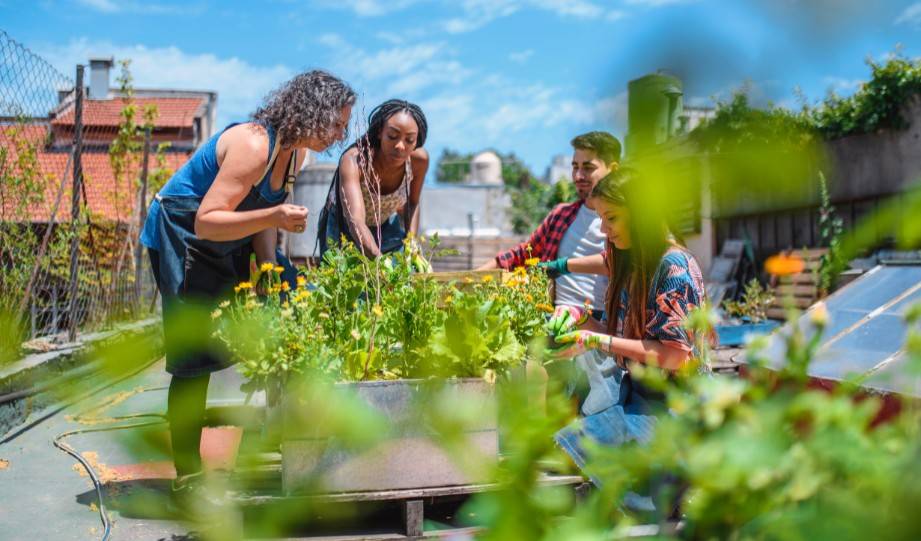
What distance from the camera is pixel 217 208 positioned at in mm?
2564

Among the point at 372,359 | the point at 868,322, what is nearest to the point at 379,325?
the point at 372,359

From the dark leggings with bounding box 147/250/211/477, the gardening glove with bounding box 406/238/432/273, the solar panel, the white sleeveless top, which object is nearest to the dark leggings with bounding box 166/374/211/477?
the dark leggings with bounding box 147/250/211/477

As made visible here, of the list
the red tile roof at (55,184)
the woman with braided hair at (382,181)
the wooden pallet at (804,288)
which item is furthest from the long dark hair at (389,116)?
the wooden pallet at (804,288)

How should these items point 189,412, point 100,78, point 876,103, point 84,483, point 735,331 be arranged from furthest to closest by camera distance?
point 100,78 < point 876,103 < point 735,331 < point 84,483 < point 189,412

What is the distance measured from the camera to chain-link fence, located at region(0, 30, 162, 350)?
448 centimetres

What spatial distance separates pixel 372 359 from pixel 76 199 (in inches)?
160

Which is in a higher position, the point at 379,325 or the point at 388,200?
the point at 388,200

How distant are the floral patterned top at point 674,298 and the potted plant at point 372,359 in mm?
322

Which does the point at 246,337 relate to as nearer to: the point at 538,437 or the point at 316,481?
the point at 316,481

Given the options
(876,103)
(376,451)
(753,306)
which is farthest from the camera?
(876,103)

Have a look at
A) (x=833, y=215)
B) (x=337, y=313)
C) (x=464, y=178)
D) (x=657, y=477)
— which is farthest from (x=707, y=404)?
(x=464, y=178)

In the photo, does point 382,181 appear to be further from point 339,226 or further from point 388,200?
point 339,226

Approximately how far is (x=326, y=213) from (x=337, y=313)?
107 centimetres

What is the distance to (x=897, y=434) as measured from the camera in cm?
49
